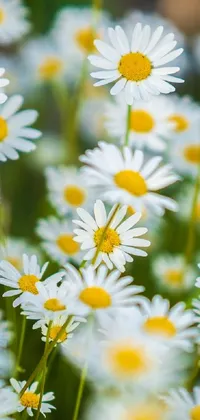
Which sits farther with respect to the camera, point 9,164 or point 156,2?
point 156,2

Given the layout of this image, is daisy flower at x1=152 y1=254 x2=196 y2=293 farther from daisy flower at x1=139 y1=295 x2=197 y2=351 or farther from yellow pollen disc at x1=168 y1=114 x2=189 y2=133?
daisy flower at x1=139 y1=295 x2=197 y2=351

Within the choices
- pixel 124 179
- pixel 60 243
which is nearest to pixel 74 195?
pixel 60 243

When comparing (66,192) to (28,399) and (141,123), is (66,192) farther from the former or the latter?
(28,399)

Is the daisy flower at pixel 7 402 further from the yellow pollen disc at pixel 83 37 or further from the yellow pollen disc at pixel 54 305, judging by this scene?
the yellow pollen disc at pixel 83 37

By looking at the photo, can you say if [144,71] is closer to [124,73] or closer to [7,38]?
[124,73]

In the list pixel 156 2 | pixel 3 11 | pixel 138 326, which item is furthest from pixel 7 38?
pixel 156 2

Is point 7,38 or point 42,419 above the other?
point 7,38
